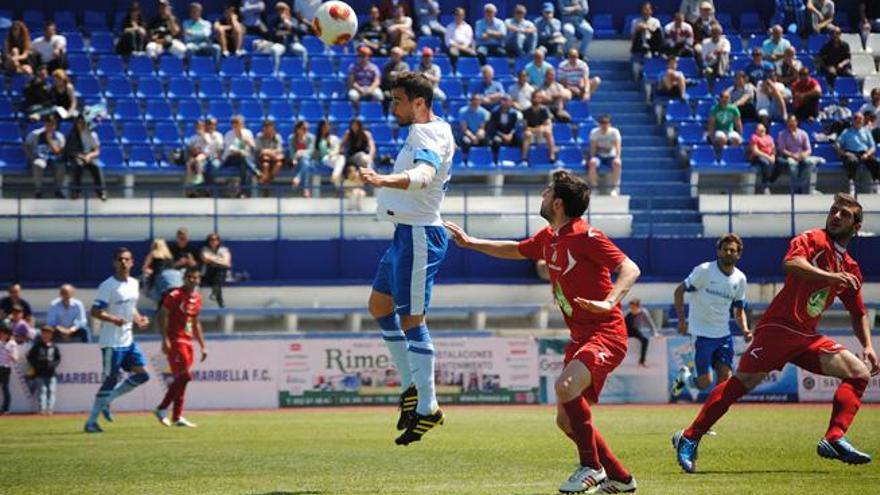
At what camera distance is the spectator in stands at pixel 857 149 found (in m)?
30.8

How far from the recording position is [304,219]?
29.1m

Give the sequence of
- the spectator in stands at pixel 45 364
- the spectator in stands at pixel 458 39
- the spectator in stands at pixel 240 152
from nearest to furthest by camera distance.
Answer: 1. the spectator in stands at pixel 45 364
2. the spectator in stands at pixel 240 152
3. the spectator in stands at pixel 458 39

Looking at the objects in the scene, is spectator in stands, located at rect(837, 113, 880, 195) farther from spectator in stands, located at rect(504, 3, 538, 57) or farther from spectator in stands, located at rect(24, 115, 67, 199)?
spectator in stands, located at rect(24, 115, 67, 199)

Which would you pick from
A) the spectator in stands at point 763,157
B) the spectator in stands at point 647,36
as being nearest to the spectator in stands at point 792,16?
the spectator in stands at point 647,36

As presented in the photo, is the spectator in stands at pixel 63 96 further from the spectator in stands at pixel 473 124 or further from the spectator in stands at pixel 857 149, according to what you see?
the spectator in stands at pixel 857 149

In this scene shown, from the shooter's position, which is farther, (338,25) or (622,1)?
(622,1)

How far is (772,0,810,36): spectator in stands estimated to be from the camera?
36.1 meters

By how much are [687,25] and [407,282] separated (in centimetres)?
2409

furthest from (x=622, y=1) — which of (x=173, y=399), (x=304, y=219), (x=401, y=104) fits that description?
(x=401, y=104)

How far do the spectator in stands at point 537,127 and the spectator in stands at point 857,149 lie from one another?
611 cm

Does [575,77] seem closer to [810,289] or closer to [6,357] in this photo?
[6,357]

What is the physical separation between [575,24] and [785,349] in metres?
23.6

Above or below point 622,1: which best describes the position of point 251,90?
below

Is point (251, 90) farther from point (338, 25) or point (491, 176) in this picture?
point (338, 25)
